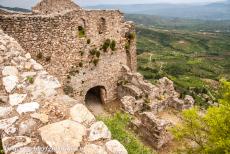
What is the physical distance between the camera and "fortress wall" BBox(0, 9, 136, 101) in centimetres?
1847

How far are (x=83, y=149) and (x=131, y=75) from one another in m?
19.3

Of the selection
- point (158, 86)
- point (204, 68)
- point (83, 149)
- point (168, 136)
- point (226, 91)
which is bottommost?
point (204, 68)

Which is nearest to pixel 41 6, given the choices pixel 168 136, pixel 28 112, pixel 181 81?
pixel 168 136

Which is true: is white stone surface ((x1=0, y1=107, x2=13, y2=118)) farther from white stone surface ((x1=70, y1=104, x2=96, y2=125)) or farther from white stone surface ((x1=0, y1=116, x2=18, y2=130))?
white stone surface ((x1=70, y1=104, x2=96, y2=125))

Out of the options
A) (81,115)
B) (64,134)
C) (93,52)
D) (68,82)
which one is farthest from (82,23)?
(64,134)

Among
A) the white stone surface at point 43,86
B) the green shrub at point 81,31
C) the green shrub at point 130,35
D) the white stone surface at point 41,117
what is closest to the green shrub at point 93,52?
the green shrub at point 81,31

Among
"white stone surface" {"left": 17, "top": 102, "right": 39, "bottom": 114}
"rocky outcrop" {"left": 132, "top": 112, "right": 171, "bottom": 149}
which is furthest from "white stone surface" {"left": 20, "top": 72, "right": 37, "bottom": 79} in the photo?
"rocky outcrop" {"left": 132, "top": 112, "right": 171, "bottom": 149}

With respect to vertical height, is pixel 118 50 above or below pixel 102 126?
below

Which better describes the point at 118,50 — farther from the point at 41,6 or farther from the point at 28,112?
the point at 28,112

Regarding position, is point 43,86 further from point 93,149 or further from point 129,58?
point 129,58

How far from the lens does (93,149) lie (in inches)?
244

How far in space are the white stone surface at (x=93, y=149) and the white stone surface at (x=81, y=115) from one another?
79 cm

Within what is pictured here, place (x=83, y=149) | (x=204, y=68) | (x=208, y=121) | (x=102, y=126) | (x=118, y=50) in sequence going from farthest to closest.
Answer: (x=204, y=68)
(x=118, y=50)
(x=208, y=121)
(x=102, y=126)
(x=83, y=149)

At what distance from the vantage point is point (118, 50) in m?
25.0
